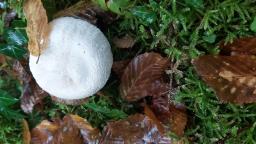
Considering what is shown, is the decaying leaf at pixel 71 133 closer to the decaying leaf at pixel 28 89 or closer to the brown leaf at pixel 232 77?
the decaying leaf at pixel 28 89

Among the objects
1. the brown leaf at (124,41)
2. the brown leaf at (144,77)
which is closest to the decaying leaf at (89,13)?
the brown leaf at (124,41)

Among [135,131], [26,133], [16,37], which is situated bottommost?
→ [26,133]

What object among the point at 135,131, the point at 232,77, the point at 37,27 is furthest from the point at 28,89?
the point at 232,77

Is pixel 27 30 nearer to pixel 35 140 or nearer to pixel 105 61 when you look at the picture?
pixel 105 61

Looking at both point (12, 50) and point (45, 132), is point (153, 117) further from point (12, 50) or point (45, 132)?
point (12, 50)

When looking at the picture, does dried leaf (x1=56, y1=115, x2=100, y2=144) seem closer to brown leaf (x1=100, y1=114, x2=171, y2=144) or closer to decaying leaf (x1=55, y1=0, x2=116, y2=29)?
brown leaf (x1=100, y1=114, x2=171, y2=144)

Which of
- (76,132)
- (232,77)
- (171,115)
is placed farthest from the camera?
(76,132)

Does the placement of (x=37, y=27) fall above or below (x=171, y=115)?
above
